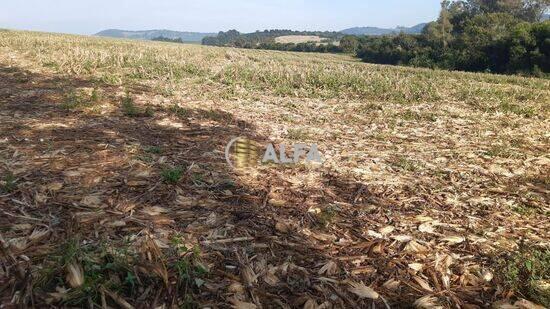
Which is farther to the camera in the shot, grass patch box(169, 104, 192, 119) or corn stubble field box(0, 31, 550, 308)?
grass patch box(169, 104, 192, 119)

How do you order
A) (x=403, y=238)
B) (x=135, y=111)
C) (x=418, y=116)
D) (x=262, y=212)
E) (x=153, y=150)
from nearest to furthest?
(x=403, y=238) < (x=262, y=212) < (x=153, y=150) < (x=135, y=111) < (x=418, y=116)

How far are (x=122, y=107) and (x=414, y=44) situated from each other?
55.8 meters

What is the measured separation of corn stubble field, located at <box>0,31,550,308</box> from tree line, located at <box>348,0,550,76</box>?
33684mm

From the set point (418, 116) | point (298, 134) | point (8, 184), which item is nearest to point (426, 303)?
point (8, 184)

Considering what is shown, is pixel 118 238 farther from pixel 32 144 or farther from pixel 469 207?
pixel 469 207

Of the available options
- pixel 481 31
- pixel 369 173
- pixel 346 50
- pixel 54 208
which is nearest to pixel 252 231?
pixel 54 208

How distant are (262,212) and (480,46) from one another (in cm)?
4738

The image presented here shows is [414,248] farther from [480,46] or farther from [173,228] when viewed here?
[480,46]

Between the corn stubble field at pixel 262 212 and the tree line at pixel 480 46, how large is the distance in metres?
33.7

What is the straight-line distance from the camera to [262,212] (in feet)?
13.5

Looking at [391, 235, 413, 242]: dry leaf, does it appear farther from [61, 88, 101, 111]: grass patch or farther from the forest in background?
the forest in background

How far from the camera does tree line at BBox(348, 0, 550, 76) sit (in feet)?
126

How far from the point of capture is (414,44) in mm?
57562

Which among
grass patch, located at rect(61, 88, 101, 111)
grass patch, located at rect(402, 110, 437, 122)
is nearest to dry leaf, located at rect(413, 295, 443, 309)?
grass patch, located at rect(402, 110, 437, 122)
